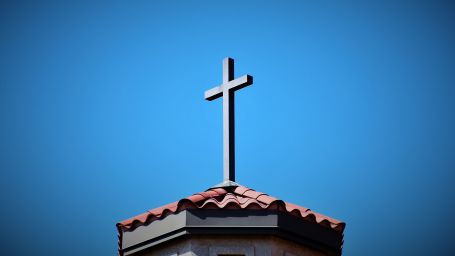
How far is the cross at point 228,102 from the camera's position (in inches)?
447

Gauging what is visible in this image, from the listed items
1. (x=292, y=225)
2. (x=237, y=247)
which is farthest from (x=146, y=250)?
(x=292, y=225)

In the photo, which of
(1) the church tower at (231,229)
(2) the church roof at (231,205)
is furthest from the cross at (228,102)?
(1) the church tower at (231,229)

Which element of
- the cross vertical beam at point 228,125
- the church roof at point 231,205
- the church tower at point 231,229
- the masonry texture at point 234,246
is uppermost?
the cross vertical beam at point 228,125

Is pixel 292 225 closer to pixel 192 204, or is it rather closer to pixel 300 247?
pixel 300 247

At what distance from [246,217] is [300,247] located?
0.85 metres

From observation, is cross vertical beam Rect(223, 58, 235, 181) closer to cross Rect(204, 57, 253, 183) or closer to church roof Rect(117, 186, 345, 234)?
cross Rect(204, 57, 253, 183)

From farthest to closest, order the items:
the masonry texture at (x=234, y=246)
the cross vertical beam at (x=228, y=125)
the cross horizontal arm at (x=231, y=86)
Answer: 1. the cross horizontal arm at (x=231, y=86)
2. the cross vertical beam at (x=228, y=125)
3. the masonry texture at (x=234, y=246)

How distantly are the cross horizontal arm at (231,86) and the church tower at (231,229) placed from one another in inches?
66.5

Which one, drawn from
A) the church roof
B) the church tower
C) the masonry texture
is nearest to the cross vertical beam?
the church roof

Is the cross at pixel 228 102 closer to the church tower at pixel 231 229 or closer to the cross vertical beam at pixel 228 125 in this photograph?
the cross vertical beam at pixel 228 125

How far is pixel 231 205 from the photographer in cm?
1006

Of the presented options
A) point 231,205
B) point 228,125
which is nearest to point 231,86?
point 228,125

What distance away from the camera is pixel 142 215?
10.6m

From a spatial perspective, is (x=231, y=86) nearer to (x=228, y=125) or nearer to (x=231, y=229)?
(x=228, y=125)
